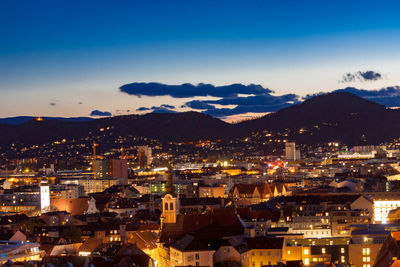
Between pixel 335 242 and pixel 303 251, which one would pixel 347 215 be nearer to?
pixel 335 242

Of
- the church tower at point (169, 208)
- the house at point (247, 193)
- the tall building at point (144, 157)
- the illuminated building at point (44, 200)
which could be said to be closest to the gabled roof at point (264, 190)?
the house at point (247, 193)

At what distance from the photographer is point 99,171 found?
13825 cm

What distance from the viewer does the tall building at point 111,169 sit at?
13612 centimetres

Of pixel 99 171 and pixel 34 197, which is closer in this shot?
pixel 34 197

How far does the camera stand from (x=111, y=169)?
136750 mm

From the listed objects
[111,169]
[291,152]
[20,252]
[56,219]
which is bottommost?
[20,252]

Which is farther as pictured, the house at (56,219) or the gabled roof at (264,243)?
the house at (56,219)

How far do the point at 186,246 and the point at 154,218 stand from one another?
22.1m

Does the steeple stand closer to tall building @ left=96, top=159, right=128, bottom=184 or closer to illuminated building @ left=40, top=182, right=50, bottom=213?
illuminated building @ left=40, top=182, right=50, bottom=213

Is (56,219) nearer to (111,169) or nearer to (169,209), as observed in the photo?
(169,209)

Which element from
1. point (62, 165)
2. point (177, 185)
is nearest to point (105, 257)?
point (177, 185)

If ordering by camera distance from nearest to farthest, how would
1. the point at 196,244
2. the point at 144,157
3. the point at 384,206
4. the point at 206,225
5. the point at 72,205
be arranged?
the point at 196,244 < the point at 206,225 < the point at 384,206 < the point at 72,205 < the point at 144,157

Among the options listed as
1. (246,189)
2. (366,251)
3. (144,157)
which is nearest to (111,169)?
(246,189)

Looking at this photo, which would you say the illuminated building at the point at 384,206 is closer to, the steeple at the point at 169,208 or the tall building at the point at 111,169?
the steeple at the point at 169,208
